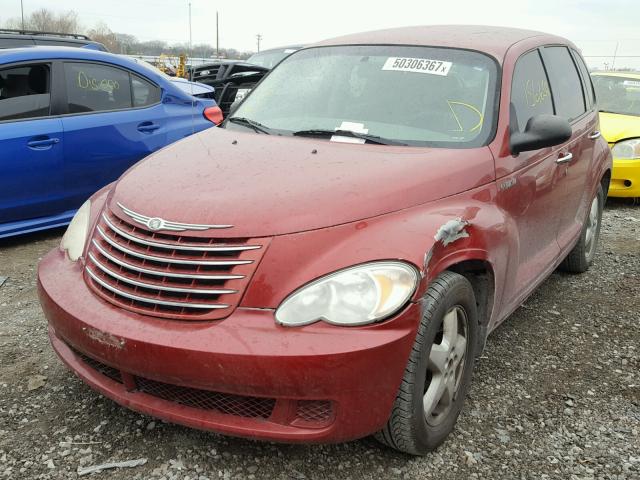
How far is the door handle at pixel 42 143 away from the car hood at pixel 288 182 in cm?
216

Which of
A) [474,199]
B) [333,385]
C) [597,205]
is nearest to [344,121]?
[474,199]

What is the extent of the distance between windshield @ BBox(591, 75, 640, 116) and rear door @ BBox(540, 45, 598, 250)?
13.2 ft

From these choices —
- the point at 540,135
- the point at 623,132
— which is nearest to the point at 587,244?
the point at 540,135

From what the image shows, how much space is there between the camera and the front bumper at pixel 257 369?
2.08 m

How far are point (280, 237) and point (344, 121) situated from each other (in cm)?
115

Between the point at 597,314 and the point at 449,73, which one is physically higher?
the point at 449,73

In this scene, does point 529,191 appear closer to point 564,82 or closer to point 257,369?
point 564,82

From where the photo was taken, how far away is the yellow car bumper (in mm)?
7090

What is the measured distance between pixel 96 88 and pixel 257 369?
13.3ft

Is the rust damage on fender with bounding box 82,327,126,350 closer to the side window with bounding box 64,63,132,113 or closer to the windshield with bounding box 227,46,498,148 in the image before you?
the windshield with bounding box 227,46,498,148

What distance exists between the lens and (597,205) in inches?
195

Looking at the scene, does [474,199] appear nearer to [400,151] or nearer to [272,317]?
[400,151]

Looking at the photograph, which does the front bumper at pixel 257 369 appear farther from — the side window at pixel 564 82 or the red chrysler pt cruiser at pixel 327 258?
the side window at pixel 564 82

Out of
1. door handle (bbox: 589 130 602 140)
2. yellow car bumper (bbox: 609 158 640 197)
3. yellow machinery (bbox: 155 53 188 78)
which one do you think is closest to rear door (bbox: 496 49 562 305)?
door handle (bbox: 589 130 602 140)
